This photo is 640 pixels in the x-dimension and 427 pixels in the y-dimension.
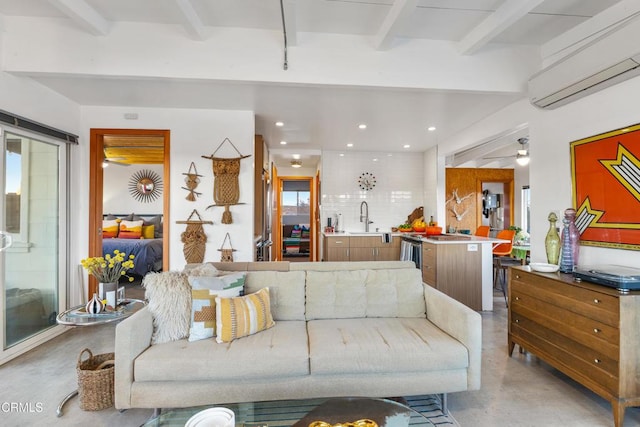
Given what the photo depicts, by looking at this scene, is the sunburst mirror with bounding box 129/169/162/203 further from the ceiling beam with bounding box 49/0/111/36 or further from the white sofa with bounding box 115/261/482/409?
the white sofa with bounding box 115/261/482/409

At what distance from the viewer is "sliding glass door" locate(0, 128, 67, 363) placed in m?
2.76

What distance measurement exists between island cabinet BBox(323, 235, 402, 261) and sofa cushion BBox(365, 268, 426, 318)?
2.85m

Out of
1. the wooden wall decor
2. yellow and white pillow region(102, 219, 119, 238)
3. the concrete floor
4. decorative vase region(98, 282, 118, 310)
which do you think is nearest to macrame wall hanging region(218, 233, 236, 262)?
the concrete floor

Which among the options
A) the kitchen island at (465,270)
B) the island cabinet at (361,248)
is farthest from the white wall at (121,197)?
the kitchen island at (465,270)

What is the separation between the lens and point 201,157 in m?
3.82

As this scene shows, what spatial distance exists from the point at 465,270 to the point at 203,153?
11.8 feet

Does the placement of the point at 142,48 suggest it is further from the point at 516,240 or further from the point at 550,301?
the point at 516,240

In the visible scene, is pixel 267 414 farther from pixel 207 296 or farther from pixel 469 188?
pixel 469 188

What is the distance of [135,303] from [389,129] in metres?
3.85

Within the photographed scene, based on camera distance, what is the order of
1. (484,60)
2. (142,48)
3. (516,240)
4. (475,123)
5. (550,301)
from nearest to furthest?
(550,301) → (142,48) → (484,60) → (475,123) → (516,240)

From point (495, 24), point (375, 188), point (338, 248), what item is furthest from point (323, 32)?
point (375, 188)

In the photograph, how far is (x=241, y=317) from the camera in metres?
2.05

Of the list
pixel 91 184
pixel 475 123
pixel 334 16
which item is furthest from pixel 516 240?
pixel 91 184

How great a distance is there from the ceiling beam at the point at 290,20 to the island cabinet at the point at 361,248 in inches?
133
